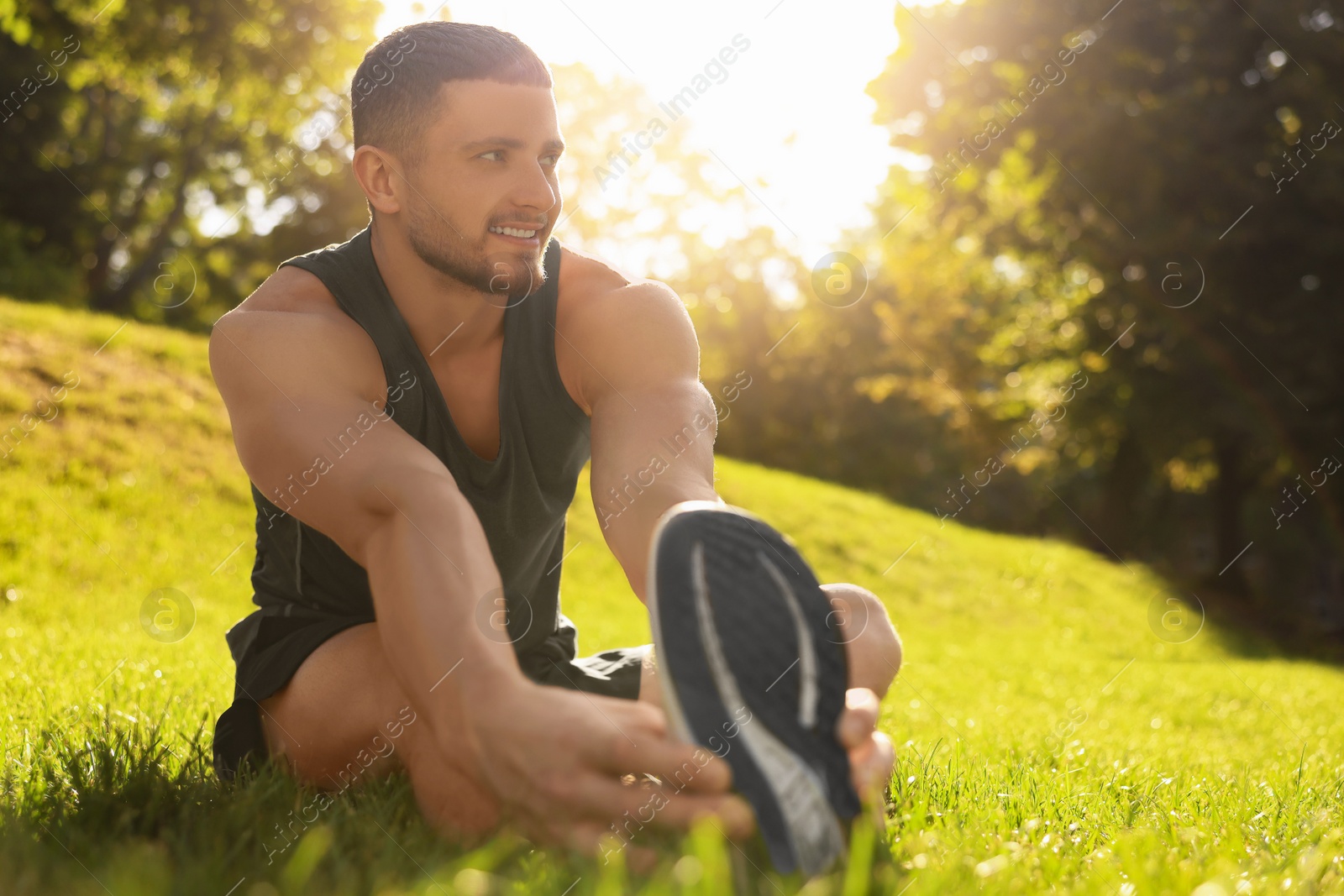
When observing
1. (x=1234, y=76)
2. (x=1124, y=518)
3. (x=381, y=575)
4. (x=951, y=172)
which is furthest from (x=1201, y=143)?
(x=381, y=575)

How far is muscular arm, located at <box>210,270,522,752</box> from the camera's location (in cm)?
183

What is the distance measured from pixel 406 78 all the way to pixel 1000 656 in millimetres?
9059

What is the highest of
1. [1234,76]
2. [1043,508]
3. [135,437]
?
[1234,76]

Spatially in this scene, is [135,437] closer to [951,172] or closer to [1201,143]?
[951,172]

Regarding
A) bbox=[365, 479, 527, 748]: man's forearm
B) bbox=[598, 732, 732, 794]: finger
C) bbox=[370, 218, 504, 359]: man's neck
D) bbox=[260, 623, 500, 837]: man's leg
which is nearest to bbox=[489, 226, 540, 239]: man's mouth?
bbox=[370, 218, 504, 359]: man's neck

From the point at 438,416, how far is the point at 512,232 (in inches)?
21.6

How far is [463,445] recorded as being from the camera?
9.32 ft

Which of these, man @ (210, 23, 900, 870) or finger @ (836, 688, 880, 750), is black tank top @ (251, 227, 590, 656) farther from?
finger @ (836, 688, 880, 750)

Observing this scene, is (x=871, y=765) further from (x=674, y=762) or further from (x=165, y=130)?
(x=165, y=130)

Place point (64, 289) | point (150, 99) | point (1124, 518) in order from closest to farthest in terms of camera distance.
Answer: point (150, 99), point (64, 289), point (1124, 518)

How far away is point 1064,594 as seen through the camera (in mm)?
15078

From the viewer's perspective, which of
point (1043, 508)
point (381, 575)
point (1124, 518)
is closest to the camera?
point (381, 575)

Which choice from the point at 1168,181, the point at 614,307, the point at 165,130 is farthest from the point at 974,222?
the point at 165,130

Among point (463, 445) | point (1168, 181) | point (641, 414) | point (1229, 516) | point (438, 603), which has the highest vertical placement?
point (1168, 181)
